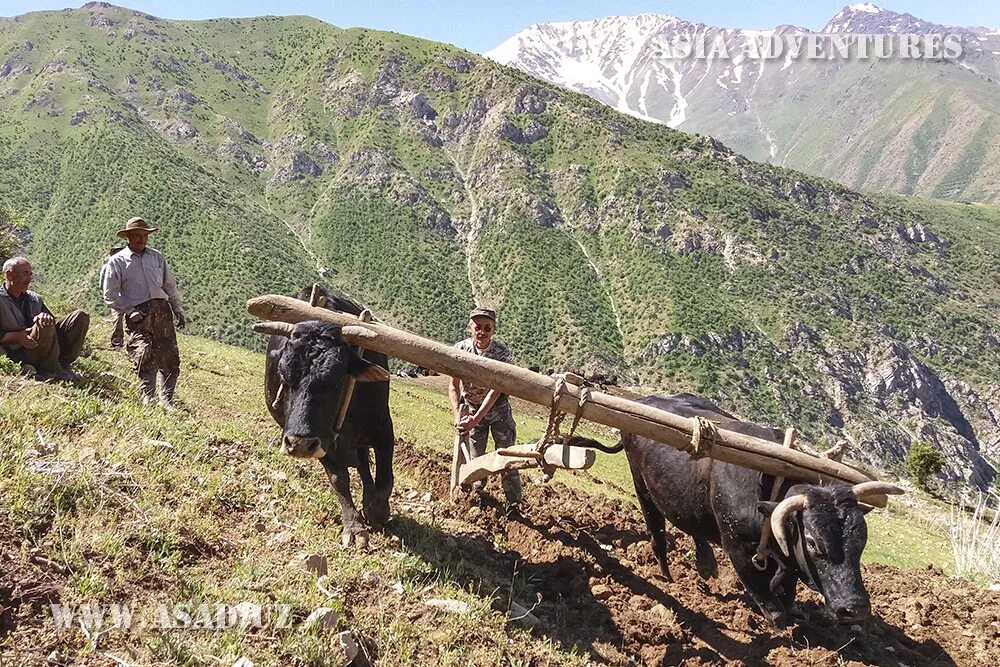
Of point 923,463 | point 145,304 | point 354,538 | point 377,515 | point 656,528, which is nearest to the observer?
point 354,538

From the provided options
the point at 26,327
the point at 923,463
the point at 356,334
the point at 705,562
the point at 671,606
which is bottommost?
the point at 923,463

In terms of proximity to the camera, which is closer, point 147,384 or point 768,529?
point 768,529

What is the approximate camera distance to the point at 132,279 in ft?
25.4

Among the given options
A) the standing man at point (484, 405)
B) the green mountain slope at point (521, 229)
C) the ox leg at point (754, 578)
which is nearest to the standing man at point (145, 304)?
the standing man at point (484, 405)

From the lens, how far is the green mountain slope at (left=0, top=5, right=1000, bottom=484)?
95250 mm

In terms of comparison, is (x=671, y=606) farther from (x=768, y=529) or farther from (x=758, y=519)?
(x=768, y=529)

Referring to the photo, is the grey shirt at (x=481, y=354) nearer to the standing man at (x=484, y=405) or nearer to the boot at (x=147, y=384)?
the standing man at (x=484, y=405)

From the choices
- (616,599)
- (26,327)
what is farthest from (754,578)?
(26,327)

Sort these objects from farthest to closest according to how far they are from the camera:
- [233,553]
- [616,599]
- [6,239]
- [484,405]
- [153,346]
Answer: [6,239] → [153,346] → [484,405] → [616,599] → [233,553]

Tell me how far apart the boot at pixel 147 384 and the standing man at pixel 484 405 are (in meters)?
3.74

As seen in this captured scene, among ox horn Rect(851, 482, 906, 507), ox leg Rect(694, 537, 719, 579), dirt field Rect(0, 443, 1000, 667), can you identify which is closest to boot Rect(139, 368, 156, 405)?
dirt field Rect(0, 443, 1000, 667)

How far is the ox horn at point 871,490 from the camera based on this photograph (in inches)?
178

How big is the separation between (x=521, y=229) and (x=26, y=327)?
394 feet

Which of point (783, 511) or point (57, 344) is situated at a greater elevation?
point (783, 511)
